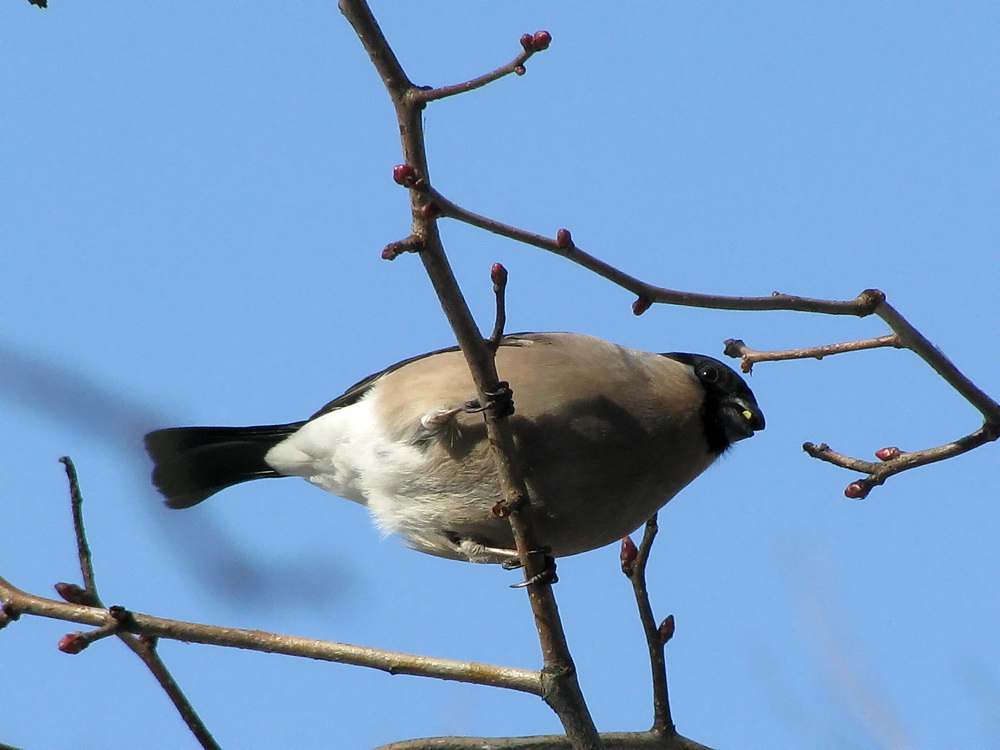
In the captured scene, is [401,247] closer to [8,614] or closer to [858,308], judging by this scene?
[858,308]

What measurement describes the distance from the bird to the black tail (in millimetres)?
231

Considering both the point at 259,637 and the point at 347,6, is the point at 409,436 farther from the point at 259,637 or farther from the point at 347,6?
the point at 347,6

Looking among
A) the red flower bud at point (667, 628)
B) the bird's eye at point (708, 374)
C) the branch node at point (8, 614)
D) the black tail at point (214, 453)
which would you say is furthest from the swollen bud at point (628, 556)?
the black tail at point (214, 453)

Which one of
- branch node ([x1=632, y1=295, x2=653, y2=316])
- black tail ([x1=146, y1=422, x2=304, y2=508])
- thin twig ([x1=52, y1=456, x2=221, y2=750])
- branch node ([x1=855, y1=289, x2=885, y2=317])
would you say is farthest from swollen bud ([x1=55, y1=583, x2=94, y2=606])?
branch node ([x1=855, y1=289, x2=885, y2=317])

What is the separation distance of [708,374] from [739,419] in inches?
10.5

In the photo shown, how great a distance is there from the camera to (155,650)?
3.13 metres

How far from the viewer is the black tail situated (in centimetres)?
532

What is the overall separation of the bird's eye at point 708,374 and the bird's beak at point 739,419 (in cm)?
12

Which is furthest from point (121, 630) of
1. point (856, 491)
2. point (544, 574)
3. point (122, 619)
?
point (856, 491)

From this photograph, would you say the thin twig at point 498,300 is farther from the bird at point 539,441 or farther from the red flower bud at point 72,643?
the red flower bud at point 72,643

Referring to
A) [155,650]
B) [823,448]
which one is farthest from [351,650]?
[823,448]

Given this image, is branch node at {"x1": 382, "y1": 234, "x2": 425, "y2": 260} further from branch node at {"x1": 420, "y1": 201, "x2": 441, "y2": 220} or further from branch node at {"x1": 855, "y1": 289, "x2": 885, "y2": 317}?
branch node at {"x1": 855, "y1": 289, "x2": 885, "y2": 317}

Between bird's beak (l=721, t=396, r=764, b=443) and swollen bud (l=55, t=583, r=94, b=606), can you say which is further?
bird's beak (l=721, t=396, r=764, b=443)

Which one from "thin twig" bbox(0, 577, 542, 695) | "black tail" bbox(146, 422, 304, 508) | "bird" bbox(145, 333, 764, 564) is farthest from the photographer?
"black tail" bbox(146, 422, 304, 508)
